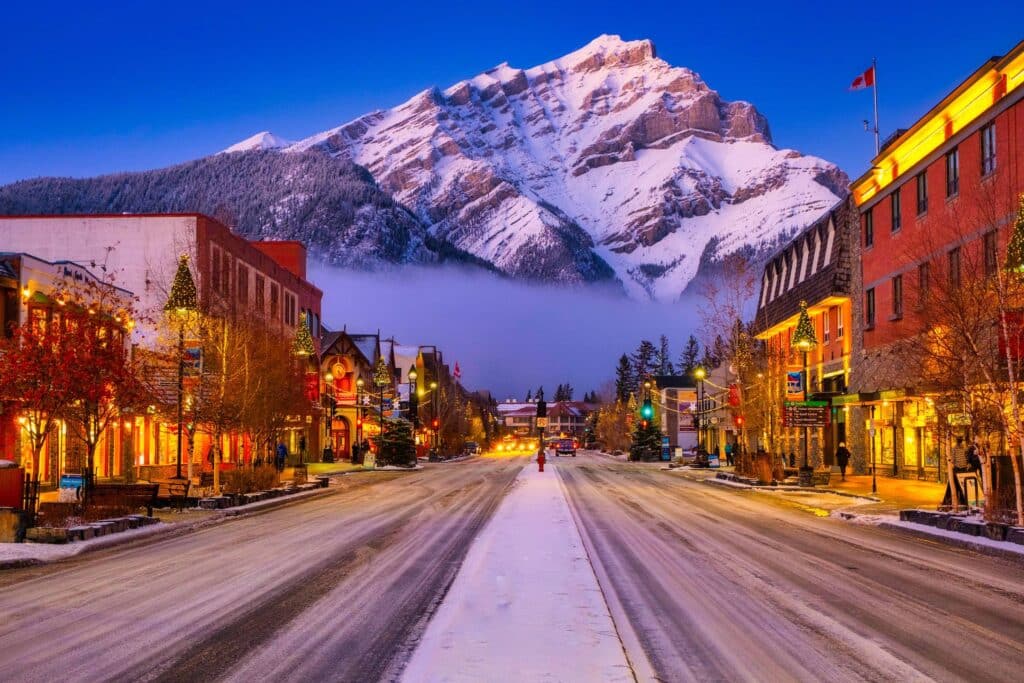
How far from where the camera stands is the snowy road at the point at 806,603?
9.16 m

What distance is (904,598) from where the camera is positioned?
1301 centimetres

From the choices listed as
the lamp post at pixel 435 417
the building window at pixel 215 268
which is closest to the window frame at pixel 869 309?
the building window at pixel 215 268

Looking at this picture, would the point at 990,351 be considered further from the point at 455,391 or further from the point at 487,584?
the point at 455,391

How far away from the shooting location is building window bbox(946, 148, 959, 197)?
38.1 m

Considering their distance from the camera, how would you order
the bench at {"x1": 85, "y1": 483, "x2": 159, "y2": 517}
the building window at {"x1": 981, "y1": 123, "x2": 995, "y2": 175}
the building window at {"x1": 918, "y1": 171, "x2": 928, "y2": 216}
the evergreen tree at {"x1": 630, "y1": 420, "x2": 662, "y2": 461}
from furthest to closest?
1. the evergreen tree at {"x1": 630, "y1": 420, "x2": 662, "y2": 461}
2. the building window at {"x1": 918, "y1": 171, "x2": 928, "y2": 216}
3. the building window at {"x1": 981, "y1": 123, "x2": 995, "y2": 175}
4. the bench at {"x1": 85, "y1": 483, "x2": 159, "y2": 517}

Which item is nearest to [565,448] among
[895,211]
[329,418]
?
[329,418]

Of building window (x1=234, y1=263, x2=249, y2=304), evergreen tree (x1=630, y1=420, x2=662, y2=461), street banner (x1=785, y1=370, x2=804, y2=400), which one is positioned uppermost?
building window (x1=234, y1=263, x2=249, y2=304)

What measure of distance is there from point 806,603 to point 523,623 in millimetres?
4010

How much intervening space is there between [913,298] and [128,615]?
33.8 m

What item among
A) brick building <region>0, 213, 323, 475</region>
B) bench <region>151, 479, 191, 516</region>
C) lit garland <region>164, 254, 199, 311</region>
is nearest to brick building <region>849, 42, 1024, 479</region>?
bench <region>151, 479, 191, 516</region>

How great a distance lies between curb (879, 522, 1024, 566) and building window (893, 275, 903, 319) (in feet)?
74.1

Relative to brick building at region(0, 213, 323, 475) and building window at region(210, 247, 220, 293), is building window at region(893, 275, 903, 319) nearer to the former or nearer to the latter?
brick building at region(0, 213, 323, 475)

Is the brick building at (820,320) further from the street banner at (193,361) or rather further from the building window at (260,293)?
the building window at (260,293)

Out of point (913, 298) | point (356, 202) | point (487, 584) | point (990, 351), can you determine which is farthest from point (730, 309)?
point (356, 202)
